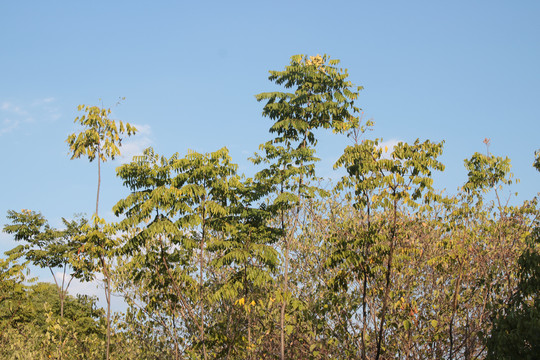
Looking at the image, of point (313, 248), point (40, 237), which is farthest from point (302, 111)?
point (40, 237)

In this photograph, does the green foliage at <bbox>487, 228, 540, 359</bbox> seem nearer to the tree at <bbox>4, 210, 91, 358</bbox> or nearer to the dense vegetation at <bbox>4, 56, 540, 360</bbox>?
the dense vegetation at <bbox>4, 56, 540, 360</bbox>

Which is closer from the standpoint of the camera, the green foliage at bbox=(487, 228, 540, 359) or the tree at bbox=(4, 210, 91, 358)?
the green foliage at bbox=(487, 228, 540, 359)

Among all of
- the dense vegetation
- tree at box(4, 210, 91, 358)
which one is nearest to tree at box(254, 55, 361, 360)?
Result: the dense vegetation

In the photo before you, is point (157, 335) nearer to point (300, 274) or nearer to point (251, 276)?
point (300, 274)

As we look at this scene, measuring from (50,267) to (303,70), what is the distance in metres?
22.1

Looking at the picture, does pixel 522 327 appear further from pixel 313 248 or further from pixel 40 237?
pixel 40 237

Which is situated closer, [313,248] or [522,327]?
[522,327]

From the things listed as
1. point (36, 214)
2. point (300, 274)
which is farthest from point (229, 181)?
point (36, 214)

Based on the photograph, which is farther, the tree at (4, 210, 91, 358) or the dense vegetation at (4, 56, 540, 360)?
the tree at (4, 210, 91, 358)

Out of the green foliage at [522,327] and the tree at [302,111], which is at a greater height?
the tree at [302,111]

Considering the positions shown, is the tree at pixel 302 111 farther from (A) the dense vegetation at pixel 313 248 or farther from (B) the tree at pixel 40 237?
(B) the tree at pixel 40 237

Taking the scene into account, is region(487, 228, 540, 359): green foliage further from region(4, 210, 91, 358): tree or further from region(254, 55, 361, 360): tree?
region(4, 210, 91, 358): tree

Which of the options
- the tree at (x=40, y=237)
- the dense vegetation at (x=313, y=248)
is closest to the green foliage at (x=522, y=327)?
the dense vegetation at (x=313, y=248)

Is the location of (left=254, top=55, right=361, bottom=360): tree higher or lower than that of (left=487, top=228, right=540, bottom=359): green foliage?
higher
